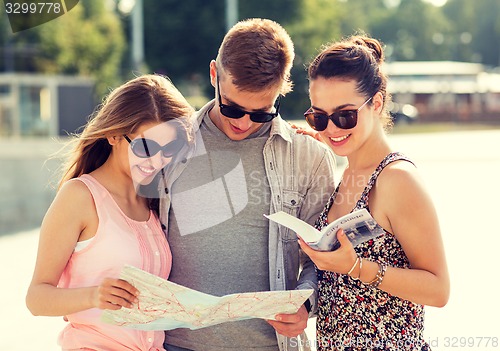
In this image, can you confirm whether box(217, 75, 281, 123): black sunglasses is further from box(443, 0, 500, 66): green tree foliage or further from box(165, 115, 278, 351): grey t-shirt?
box(443, 0, 500, 66): green tree foliage

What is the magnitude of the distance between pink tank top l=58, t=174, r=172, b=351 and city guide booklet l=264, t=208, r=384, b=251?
58 centimetres

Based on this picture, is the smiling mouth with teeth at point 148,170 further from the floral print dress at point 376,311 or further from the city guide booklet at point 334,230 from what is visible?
the floral print dress at point 376,311

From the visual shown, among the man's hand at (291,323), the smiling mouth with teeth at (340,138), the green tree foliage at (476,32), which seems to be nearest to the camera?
the man's hand at (291,323)

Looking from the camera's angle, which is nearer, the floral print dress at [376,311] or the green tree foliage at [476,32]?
the floral print dress at [376,311]

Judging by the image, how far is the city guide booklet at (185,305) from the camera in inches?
93.2

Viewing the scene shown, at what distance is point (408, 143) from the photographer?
24.7 metres

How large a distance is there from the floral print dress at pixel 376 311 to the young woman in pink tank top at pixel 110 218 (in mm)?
715

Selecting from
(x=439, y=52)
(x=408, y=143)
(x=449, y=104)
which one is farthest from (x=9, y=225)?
(x=439, y=52)

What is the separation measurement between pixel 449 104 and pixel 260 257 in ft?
147

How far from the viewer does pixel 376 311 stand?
260cm

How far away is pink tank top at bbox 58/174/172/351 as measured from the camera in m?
2.61

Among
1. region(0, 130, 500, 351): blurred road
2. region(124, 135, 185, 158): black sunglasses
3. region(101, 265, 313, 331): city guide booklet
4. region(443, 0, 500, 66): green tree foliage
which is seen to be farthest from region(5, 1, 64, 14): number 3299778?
region(443, 0, 500, 66): green tree foliage

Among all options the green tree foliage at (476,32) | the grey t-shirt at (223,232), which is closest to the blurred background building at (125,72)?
the grey t-shirt at (223,232)

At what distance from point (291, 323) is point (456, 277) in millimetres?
5066
